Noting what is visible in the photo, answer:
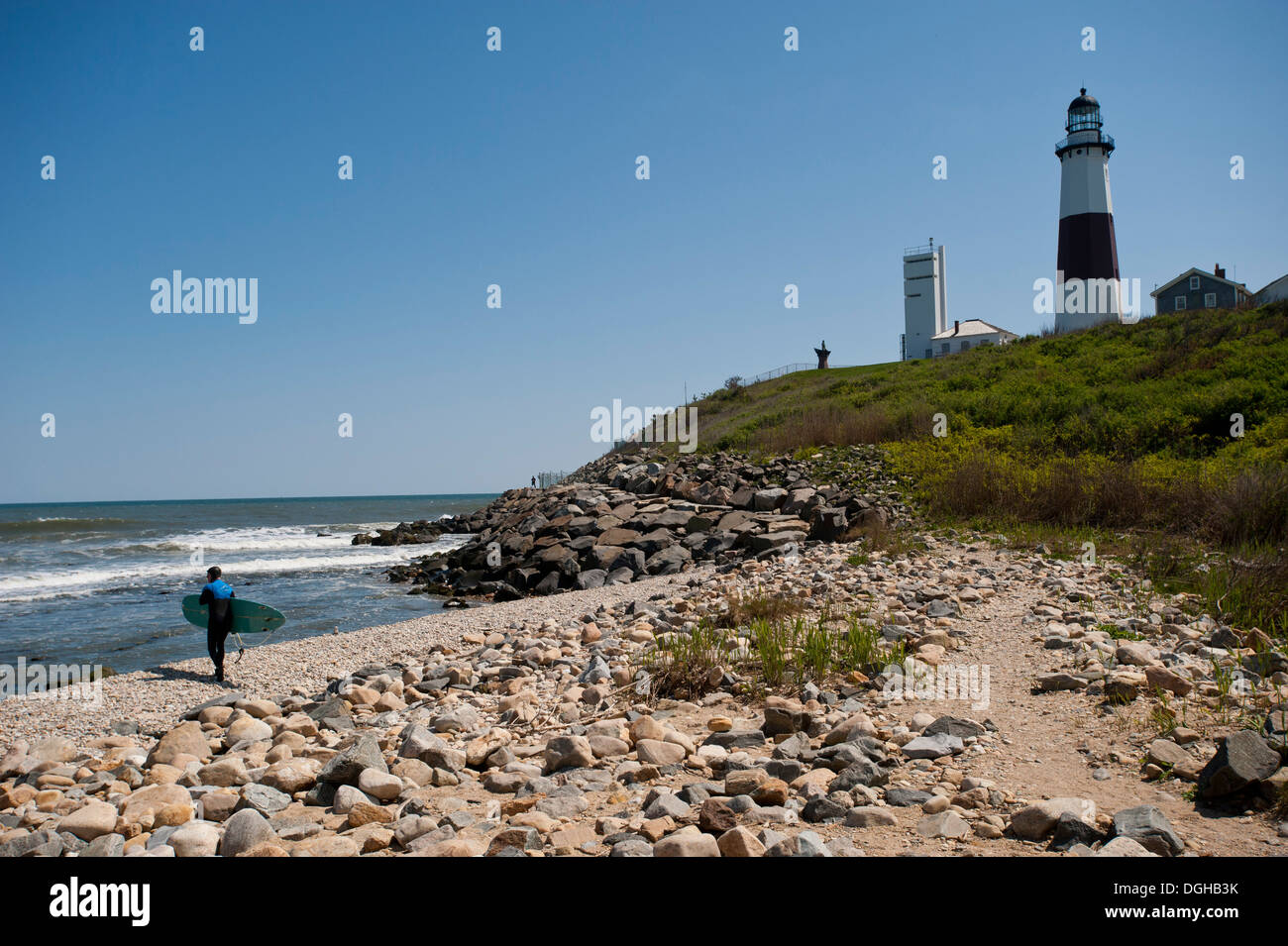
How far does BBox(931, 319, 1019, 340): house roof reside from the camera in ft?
168

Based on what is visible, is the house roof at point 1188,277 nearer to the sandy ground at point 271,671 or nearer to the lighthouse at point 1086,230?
the lighthouse at point 1086,230

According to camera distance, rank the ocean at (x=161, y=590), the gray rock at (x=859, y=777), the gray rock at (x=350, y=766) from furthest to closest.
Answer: the ocean at (x=161, y=590) → the gray rock at (x=350, y=766) → the gray rock at (x=859, y=777)

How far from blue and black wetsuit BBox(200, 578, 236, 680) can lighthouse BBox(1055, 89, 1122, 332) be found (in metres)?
40.5

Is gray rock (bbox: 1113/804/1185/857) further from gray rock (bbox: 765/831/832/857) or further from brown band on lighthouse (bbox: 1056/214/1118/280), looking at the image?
brown band on lighthouse (bbox: 1056/214/1118/280)

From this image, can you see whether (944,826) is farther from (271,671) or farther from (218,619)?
(218,619)

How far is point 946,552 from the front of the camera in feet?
34.0

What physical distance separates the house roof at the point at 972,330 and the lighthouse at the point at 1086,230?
34.5 ft

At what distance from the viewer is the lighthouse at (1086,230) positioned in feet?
128

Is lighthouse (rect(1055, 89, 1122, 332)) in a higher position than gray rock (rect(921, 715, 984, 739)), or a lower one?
higher

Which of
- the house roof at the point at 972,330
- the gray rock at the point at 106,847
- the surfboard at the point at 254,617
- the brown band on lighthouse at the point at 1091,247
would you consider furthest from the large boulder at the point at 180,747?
the house roof at the point at 972,330

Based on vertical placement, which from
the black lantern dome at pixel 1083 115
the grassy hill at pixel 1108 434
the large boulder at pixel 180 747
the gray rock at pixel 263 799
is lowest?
the large boulder at pixel 180 747

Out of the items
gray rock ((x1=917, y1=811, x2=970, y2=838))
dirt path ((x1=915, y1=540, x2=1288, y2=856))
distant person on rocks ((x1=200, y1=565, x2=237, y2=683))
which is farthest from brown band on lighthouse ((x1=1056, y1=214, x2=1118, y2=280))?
gray rock ((x1=917, y1=811, x2=970, y2=838))

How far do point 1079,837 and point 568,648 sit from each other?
540 cm
